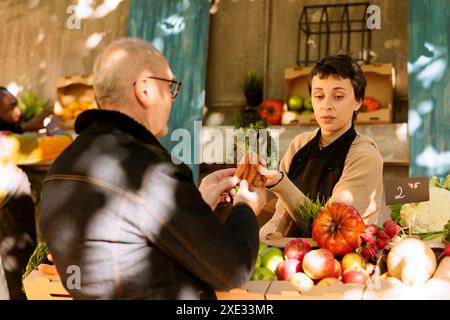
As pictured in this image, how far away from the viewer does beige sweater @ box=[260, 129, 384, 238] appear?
220 centimetres

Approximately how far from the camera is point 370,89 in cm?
488

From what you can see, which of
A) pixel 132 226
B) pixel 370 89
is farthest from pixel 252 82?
pixel 132 226

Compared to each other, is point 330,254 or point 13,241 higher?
point 330,254

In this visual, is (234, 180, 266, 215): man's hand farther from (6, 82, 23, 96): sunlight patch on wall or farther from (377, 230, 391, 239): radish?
(6, 82, 23, 96): sunlight patch on wall

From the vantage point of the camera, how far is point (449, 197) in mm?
2258

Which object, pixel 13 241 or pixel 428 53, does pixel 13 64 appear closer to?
pixel 13 241

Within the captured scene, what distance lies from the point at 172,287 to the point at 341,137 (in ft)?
4.30

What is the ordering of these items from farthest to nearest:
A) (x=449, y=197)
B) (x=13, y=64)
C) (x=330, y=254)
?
(x=13, y=64) → (x=449, y=197) → (x=330, y=254)

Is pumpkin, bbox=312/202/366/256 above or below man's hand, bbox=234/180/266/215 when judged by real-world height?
below

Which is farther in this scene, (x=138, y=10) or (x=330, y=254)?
(x=138, y=10)

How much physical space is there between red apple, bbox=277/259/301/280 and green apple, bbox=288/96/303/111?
3173mm

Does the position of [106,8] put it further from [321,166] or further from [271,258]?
[271,258]

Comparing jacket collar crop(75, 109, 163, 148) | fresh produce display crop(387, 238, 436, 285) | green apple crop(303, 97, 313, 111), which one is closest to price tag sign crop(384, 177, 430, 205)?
fresh produce display crop(387, 238, 436, 285)
